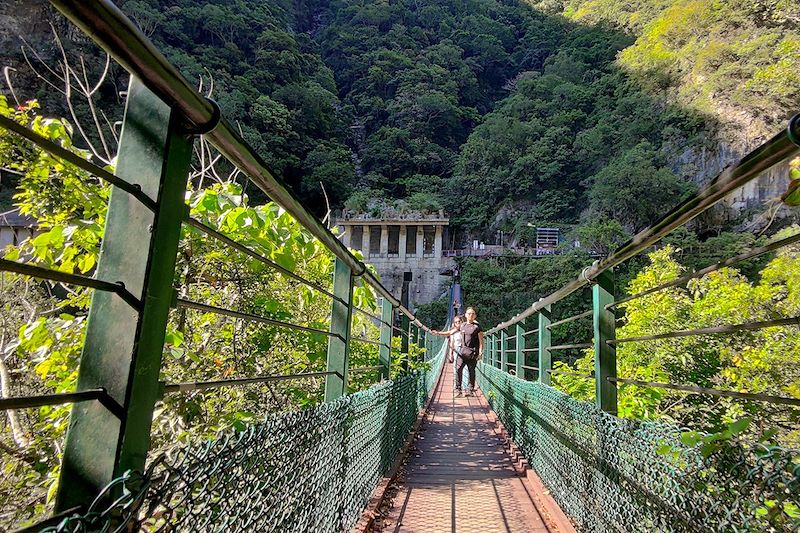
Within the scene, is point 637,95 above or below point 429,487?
above

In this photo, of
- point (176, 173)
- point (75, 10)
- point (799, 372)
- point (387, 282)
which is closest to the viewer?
point (75, 10)

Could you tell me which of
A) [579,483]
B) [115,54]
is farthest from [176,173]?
[579,483]

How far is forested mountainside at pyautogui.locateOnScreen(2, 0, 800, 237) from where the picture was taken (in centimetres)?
2616

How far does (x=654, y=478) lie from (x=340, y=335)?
107cm

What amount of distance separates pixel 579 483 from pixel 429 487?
3.36 ft

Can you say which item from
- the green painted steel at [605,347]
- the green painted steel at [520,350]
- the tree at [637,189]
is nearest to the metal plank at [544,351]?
the green painted steel at [520,350]

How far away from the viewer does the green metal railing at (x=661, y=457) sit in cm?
75

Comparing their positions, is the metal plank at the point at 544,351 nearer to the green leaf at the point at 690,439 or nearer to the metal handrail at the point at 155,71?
the green leaf at the point at 690,439

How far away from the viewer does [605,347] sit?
1.78m

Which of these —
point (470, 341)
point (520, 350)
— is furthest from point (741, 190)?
point (520, 350)

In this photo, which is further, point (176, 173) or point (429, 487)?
point (429, 487)

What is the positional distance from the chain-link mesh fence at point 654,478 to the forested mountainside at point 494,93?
18.7 m

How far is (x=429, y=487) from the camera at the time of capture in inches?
101

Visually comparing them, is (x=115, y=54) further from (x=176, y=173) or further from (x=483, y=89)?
(x=483, y=89)
